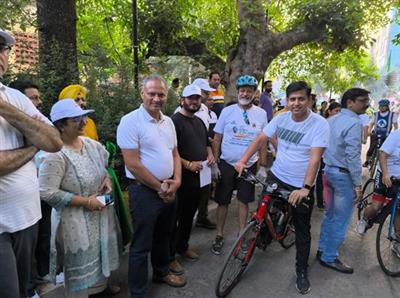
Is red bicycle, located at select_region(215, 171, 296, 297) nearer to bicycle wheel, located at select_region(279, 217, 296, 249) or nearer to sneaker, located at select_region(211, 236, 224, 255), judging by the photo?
bicycle wheel, located at select_region(279, 217, 296, 249)

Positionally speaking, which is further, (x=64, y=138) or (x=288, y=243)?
(x=288, y=243)

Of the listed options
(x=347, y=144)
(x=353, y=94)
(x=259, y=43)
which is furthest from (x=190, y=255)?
(x=259, y=43)

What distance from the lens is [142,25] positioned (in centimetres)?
801

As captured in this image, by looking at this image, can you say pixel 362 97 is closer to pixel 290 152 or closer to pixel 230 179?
pixel 290 152

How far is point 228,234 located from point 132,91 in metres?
2.42

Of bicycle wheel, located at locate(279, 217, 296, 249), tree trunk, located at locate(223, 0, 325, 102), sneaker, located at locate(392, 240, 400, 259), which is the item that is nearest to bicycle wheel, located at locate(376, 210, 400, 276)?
→ sneaker, located at locate(392, 240, 400, 259)

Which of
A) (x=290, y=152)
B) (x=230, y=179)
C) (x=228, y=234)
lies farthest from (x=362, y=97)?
(x=228, y=234)

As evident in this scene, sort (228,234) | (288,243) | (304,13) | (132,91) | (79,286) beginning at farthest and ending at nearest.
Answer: (304,13)
(132,91)
(228,234)
(288,243)
(79,286)

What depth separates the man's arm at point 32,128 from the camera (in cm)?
168

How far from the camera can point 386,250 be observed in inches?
152

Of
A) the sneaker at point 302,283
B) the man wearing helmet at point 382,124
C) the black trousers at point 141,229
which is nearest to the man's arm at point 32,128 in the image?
the black trousers at point 141,229

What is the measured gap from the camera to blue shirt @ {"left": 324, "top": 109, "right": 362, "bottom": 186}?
342 cm

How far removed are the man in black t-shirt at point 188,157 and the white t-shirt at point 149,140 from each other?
1.71ft

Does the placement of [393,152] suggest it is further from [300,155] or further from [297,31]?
[297,31]
